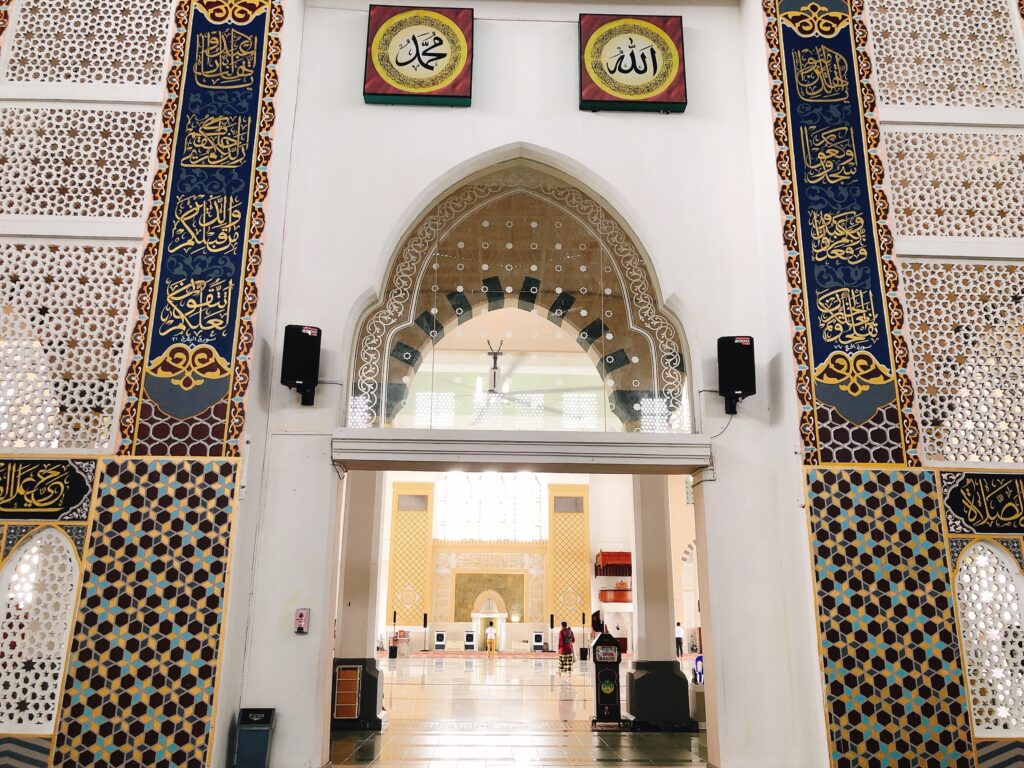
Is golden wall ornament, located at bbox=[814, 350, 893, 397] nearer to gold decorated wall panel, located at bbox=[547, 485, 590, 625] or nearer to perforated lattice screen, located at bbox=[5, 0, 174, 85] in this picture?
perforated lattice screen, located at bbox=[5, 0, 174, 85]

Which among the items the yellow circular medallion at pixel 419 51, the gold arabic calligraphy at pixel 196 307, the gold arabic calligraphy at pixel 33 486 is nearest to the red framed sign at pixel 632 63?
the yellow circular medallion at pixel 419 51

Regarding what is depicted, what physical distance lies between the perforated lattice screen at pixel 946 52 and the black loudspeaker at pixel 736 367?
1.99 meters

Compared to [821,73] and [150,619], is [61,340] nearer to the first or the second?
[150,619]

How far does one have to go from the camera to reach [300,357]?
4449 mm

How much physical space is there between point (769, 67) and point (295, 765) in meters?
5.17

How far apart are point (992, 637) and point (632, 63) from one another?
168 inches

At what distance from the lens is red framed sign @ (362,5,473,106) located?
5176 mm

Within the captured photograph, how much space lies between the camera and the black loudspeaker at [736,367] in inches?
181

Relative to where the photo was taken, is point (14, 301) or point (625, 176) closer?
point (14, 301)

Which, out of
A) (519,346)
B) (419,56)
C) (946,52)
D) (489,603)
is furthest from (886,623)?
(489,603)

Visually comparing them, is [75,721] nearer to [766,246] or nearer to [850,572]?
[850,572]

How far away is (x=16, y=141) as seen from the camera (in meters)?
4.71

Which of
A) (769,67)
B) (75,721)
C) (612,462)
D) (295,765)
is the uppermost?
(769,67)

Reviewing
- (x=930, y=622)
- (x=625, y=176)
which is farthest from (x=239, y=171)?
(x=930, y=622)
